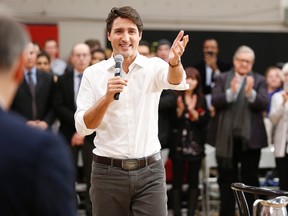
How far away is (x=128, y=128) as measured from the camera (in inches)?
154

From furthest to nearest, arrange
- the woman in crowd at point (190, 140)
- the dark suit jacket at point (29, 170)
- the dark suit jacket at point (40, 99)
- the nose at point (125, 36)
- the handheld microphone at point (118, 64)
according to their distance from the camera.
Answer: the woman in crowd at point (190, 140), the dark suit jacket at point (40, 99), the nose at point (125, 36), the handheld microphone at point (118, 64), the dark suit jacket at point (29, 170)

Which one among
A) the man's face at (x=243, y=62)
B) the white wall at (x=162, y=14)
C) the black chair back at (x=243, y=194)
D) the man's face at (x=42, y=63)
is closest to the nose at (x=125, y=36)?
the black chair back at (x=243, y=194)

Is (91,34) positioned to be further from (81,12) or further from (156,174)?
(156,174)

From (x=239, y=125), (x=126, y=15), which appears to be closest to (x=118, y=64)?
(x=126, y=15)

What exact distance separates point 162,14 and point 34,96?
425cm

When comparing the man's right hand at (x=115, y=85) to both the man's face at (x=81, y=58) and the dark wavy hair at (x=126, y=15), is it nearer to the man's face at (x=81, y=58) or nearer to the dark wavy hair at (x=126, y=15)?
the dark wavy hair at (x=126, y=15)

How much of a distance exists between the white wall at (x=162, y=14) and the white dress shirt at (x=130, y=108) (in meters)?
5.74

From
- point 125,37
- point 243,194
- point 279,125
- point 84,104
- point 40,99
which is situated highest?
point 125,37

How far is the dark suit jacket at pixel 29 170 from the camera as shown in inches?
72.2

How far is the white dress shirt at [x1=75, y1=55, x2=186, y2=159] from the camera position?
3910 millimetres

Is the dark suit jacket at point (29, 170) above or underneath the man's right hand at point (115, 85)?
underneath

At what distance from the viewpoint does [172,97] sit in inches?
277

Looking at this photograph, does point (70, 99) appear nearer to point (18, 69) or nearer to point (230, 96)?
point (230, 96)

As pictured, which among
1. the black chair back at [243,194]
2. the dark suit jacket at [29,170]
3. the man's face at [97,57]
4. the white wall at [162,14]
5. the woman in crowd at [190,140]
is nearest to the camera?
the dark suit jacket at [29,170]
